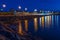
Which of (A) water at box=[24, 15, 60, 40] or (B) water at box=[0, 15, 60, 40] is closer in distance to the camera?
(B) water at box=[0, 15, 60, 40]

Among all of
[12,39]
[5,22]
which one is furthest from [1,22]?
[12,39]

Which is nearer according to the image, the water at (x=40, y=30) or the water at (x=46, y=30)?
the water at (x=40, y=30)

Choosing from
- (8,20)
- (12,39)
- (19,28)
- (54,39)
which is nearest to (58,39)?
(54,39)

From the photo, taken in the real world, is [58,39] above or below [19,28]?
below

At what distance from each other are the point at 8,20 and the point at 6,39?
23267 millimetres

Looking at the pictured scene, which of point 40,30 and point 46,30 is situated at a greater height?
point 40,30

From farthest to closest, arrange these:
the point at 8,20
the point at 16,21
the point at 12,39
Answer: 1. the point at 16,21
2. the point at 8,20
3. the point at 12,39

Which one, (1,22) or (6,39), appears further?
(1,22)

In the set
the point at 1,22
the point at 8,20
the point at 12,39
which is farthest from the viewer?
the point at 8,20

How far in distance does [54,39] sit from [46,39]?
2572 millimetres

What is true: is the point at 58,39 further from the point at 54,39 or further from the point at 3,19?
the point at 3,19

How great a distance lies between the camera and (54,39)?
49188 millimetres

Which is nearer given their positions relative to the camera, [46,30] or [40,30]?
[40,30]

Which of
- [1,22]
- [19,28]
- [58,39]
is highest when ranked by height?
[1,22]
